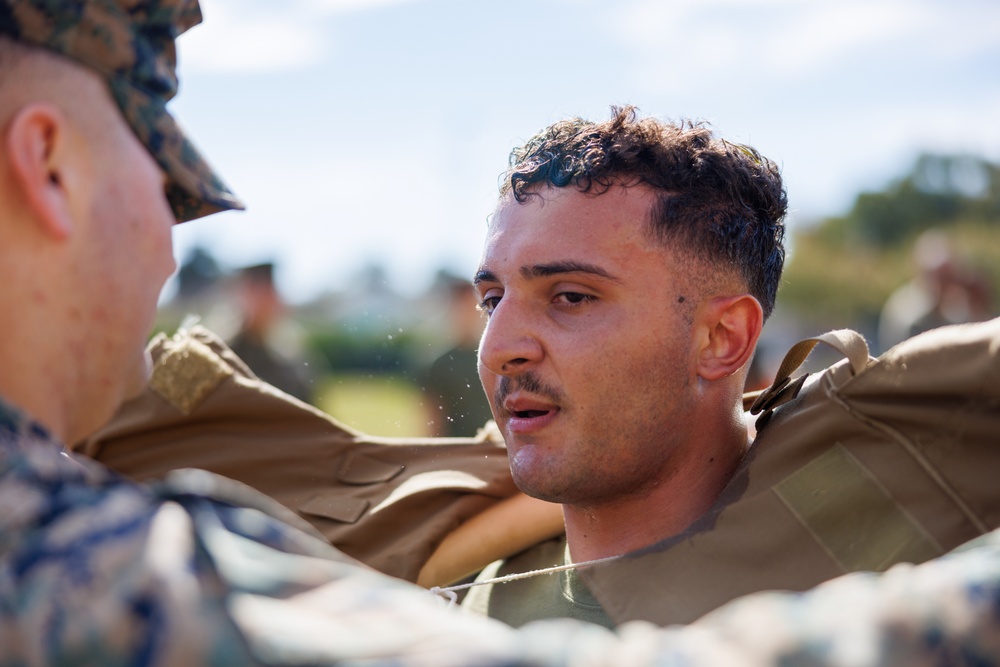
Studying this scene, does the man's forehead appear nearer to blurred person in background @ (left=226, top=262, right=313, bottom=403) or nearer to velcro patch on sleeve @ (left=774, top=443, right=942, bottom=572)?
velcro patch on sleeve @ (left=774, top=443, right=942, bottom=572)

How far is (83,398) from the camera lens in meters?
1.31

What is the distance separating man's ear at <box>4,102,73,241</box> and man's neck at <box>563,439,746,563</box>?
4.68 ft

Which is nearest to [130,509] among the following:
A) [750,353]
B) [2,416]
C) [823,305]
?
[2,416]

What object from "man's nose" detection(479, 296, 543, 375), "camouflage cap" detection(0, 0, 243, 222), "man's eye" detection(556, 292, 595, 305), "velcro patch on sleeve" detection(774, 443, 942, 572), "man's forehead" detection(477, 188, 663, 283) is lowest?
"velcro patch on sleeve" detection(774, 443, 942, 572)

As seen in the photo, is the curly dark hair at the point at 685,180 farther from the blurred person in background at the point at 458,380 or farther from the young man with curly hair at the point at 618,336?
the blurred person in background at the point at 458,380

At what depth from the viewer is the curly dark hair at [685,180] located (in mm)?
2344

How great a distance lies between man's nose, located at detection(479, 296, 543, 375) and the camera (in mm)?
2246

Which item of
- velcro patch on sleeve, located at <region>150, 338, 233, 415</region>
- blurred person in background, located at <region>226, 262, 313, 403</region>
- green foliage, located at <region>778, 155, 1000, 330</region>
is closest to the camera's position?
velcro patch on sleeve, located at <region>150, 338, 233, 415</region>

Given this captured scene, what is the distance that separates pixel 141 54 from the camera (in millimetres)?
1406

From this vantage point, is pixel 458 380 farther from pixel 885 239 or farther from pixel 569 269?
pixel 885 239

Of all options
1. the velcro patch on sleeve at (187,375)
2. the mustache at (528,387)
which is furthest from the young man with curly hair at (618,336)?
the velcro patch on sleeve at (187,375)

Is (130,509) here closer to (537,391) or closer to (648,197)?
(537,391)

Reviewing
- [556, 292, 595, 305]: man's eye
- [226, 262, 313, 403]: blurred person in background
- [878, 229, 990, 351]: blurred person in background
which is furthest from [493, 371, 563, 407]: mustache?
[878, 229, 990, 351]: blurred person in background

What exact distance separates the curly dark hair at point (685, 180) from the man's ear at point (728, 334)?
0.10 metres
